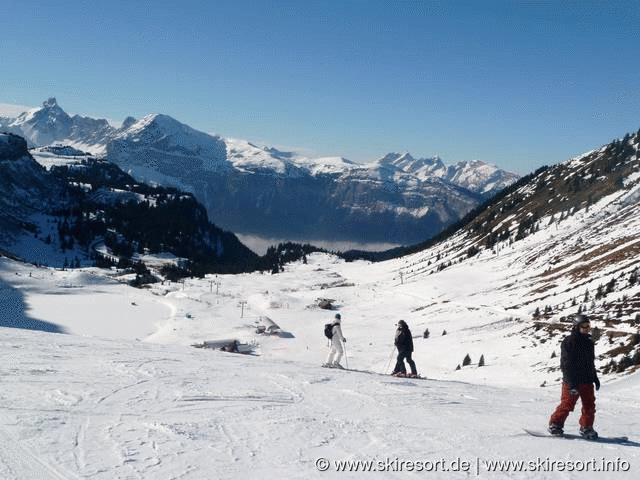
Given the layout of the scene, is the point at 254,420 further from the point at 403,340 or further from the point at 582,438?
the point at 403,340

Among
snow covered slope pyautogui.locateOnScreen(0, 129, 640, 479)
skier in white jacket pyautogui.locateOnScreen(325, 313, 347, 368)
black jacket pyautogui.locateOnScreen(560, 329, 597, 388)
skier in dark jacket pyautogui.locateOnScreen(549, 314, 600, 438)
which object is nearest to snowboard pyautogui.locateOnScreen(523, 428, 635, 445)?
skier in dark jacket pyautogui.locateOnScreen(549, 314, 600, 438)

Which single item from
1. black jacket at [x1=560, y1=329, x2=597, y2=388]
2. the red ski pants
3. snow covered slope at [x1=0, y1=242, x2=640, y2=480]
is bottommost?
snow covered slope at [x1=0, y1=242, x2=640, y2=480]

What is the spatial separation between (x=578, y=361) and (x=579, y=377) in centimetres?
41

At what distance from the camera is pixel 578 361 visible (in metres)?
14.4

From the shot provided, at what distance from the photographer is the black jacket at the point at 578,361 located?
1437 cm

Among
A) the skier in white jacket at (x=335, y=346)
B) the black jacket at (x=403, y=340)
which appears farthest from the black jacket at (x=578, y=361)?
the skier in white jacket at (x=335, y=346)

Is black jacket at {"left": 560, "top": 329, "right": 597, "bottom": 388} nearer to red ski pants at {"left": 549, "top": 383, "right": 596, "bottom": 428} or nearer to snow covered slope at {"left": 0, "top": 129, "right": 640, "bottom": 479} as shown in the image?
red ski pants at {"left": 549, "top": 383, "right": 596, "bottom": 428}

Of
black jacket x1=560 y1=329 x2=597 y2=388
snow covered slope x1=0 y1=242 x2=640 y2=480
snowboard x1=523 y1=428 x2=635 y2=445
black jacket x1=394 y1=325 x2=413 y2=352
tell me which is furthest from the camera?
black jacket x1=394 y1=325 x2=413 y2=352

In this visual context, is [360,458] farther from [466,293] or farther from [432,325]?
[466,293]

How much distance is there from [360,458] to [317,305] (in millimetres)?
117882

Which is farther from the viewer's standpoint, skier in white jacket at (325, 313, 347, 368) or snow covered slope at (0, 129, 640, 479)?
skier in white jacket at (325, 313, 347, 368)

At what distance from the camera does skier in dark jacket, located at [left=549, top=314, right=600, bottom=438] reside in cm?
1438

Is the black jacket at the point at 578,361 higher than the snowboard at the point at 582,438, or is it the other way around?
the black jacket at the point at 578,361

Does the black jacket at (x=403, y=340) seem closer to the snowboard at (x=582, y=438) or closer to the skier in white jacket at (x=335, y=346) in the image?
the skier in white jacket at (x=335, y=346)
